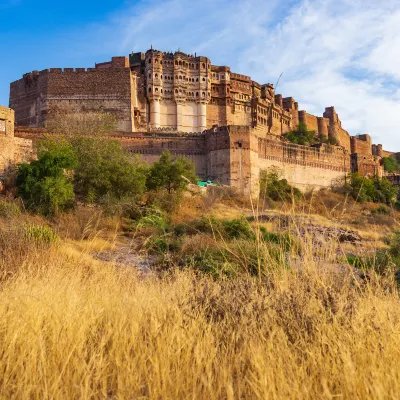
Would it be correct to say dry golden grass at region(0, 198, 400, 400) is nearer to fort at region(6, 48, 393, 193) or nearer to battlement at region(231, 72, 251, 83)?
fort at region(6, 48, 393, 193)

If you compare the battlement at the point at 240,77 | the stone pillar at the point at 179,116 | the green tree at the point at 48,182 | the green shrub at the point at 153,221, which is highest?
the battlement at the point at 240,77

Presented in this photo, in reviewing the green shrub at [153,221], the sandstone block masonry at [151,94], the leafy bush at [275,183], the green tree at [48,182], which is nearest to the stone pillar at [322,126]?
the sandstone block masonry at [151,94]

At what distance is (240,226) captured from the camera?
1193 cm

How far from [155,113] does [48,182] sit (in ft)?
69.0

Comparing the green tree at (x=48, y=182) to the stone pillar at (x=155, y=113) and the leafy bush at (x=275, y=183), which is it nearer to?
the leafy bush at (x=275, y=183)

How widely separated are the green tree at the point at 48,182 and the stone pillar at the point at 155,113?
17852mm

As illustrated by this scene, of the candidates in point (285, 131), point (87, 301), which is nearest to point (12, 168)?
point (87, 301)

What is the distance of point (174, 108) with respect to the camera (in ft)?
116

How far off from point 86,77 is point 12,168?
55.6ft

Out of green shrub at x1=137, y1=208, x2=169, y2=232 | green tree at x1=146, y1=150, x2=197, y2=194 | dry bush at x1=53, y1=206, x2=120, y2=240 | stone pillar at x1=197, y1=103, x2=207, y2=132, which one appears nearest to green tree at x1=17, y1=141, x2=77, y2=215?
dry bush at x1=53, y1=206, x2=120, y2=240

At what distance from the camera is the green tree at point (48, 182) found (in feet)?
46.3

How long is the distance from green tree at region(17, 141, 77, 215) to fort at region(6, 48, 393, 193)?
12.8 meters

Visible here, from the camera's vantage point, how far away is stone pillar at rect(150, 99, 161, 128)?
34.4m

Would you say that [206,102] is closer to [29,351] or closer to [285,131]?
[285,131]
